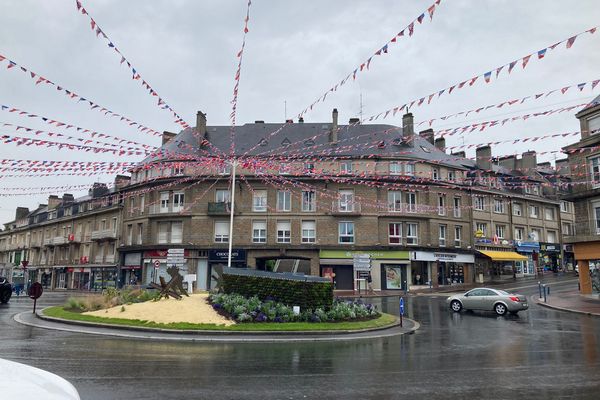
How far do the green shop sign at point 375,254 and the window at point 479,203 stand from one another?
1087 centimetres

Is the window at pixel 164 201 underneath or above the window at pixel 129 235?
above

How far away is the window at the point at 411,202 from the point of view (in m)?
37.4

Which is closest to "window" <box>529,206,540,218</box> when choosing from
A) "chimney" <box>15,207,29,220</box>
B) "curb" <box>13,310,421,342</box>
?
"curb" <box>13,310,421,342</box>

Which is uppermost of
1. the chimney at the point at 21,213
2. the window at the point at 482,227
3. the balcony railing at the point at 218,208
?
the chimney at the point at 21,213

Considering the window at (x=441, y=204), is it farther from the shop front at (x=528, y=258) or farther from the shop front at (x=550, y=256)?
the shop front at (x=550, y=256)

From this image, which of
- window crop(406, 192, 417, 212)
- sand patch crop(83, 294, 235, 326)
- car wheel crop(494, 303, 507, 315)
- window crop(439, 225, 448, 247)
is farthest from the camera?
window crop(439, 225, 448, 247)

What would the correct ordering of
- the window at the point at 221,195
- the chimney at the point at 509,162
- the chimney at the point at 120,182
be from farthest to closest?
1. the chimney at the point at 509,162
2. the chimney at the point at 120,182
3. the window at the point at 221,195

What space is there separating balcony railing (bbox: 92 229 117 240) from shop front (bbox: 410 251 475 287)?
28.6m

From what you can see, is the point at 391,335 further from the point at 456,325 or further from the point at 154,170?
the point at 154,170

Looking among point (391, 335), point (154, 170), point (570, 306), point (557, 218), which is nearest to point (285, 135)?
point (154, 170)

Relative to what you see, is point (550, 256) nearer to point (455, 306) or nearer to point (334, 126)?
point (334, 126)

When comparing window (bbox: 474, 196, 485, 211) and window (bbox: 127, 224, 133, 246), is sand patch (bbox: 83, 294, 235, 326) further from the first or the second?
window (bbox: 474, 196, 485, 211)

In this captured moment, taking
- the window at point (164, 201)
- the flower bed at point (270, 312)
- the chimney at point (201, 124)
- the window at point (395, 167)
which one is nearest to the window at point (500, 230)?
the window at point (395, 167)

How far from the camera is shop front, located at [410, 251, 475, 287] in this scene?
122 feet
